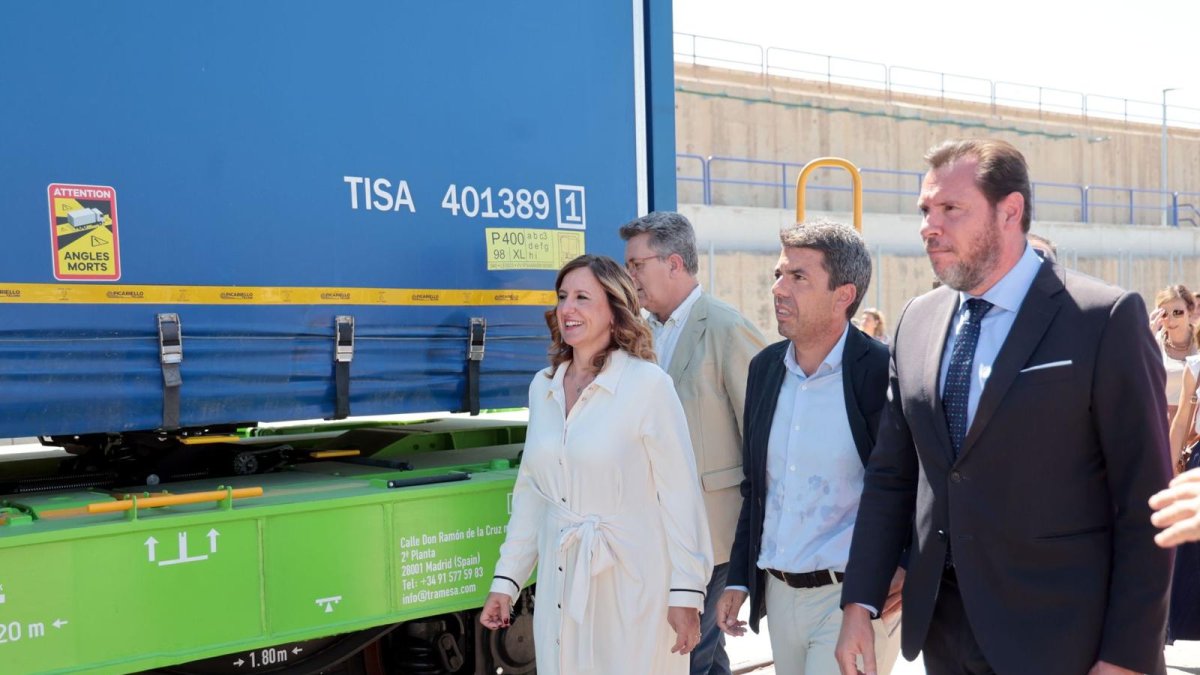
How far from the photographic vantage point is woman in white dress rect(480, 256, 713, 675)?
327 cm

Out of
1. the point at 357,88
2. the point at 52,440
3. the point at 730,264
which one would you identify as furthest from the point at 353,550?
the point at 730,264

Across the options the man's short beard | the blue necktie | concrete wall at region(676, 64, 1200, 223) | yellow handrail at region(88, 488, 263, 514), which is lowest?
yellow handrail at region(88, 488, 263, 514)

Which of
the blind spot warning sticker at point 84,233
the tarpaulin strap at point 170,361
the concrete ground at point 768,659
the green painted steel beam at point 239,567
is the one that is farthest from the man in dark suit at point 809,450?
the concrete ground at point 768,659

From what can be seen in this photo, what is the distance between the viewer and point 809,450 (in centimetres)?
307

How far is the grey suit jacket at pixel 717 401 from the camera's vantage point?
381 centimetres

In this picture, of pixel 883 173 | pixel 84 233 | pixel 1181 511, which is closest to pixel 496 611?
pixel 84 233

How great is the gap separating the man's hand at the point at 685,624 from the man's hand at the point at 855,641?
69 centimetres

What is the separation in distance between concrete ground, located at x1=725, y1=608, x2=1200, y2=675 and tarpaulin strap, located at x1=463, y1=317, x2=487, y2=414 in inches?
79.8

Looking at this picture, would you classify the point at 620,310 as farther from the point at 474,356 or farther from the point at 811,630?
the point at 811,630

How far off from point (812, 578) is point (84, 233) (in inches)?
87.0

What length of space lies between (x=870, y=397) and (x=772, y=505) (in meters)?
0.40

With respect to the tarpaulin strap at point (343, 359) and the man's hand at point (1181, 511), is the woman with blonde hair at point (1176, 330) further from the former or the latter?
the man's hand at point (1181, 511)

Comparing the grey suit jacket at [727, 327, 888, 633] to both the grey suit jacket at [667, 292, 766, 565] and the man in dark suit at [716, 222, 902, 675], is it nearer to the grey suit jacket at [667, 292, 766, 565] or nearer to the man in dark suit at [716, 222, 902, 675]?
the man in dark suit at [716, 222, 902, 675]

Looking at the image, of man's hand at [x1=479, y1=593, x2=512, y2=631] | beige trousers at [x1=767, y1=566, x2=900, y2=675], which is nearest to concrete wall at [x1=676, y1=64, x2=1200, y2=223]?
man's hand at [x1=479, y1=593, x2=512, y2=631]
